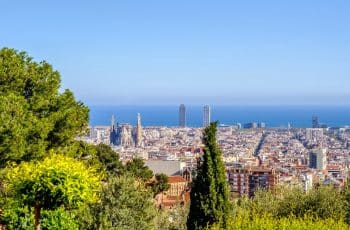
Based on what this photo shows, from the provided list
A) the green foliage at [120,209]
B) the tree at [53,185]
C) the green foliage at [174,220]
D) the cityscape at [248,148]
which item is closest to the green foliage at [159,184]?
the green foliage at [174,220]

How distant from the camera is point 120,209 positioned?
12125 millimetres

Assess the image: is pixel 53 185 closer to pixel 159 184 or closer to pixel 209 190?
pixel 209 190

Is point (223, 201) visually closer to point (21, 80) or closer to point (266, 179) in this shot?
point (21, 80)

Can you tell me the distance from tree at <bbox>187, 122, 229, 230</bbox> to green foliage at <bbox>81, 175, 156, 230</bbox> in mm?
1269

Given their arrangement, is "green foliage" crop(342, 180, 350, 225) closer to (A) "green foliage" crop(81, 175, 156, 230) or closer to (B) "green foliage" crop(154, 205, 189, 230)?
(B) "green foliage" crop(154, 205, 189, 230)

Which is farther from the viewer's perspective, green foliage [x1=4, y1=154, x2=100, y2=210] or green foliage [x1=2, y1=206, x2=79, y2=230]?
green foliage [x1=2, y1=206, x2=79, y2=230]

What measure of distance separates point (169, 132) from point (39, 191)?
188m

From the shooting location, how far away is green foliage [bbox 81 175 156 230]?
39.4 feet

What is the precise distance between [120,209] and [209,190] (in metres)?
2.22

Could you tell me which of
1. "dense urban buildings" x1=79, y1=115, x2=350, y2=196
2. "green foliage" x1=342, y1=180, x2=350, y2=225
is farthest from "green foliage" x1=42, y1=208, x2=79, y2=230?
"dense urban buildings" x1=79, y1=115, x2=350, y2=196

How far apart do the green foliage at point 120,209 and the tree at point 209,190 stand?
1.27 m

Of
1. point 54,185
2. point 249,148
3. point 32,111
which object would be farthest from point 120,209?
point 249,148

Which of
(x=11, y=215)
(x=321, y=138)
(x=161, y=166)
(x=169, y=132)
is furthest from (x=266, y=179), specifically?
(x=169, y=132)

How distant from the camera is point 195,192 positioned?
13.6 m
